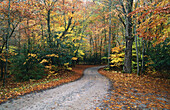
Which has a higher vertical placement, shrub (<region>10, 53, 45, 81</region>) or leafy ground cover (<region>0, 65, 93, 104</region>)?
shrub (<region>10, 53, 45, 81</region>)

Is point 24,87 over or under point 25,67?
under

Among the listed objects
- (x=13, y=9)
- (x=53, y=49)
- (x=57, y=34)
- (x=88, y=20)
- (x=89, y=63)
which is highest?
(x=88, y=20)

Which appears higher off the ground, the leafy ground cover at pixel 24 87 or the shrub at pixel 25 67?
the shrub at pixel 25 67

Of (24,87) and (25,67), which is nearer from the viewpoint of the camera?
(24,87)

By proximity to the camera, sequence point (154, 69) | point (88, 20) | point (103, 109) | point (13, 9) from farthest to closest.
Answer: point (88, 20)
point (154, 69)
point (13, 9)
point (103, 109)

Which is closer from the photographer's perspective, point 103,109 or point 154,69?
point 103,109

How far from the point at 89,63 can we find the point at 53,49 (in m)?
19.8

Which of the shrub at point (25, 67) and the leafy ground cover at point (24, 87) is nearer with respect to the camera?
the leafy ground cover at point (24, 87)

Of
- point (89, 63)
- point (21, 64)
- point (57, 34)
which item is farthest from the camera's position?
point (89, 63)

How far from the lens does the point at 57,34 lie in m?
12.9

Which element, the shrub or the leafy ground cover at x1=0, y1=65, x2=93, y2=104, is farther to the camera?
the shrub

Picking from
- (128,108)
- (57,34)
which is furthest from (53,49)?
(128,108)

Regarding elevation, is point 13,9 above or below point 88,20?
below

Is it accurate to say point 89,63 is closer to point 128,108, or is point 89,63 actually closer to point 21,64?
point 21,64
